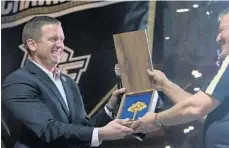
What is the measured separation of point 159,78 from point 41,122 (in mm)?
332

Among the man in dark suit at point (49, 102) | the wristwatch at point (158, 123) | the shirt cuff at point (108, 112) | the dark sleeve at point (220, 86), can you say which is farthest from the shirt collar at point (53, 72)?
the dark sleeve at point (220, 86)

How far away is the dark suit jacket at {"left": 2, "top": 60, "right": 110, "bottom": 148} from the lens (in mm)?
1027

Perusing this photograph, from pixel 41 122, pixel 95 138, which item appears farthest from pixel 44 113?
pixel 95 138

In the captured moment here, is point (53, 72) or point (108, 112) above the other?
point (53, 72)

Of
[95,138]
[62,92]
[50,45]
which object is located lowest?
[95,138]

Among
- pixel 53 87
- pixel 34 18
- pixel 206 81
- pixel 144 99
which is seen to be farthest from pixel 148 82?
pixel 34 18


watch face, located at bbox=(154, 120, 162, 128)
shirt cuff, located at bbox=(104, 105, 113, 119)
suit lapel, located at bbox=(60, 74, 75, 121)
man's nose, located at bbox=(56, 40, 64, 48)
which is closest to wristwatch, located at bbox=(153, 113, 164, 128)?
watch face, located at bbox=(154, 120, 162, 128)

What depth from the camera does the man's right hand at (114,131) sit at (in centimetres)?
104

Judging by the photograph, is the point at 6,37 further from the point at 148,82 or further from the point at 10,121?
the point at 148,82

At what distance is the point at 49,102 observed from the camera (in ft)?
3.41

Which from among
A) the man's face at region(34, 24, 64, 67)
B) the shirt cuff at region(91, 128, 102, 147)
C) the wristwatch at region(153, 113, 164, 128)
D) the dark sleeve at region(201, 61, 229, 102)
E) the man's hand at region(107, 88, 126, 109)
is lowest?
the shirt cuff at region(91, 128, 102, 147)

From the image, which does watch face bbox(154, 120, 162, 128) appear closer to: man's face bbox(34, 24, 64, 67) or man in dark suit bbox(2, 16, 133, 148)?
man in dark suit bbox(2, 16, 133, 148)

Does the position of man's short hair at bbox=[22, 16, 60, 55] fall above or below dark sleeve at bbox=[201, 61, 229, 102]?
above

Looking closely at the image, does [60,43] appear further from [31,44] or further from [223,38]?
[223,38]
